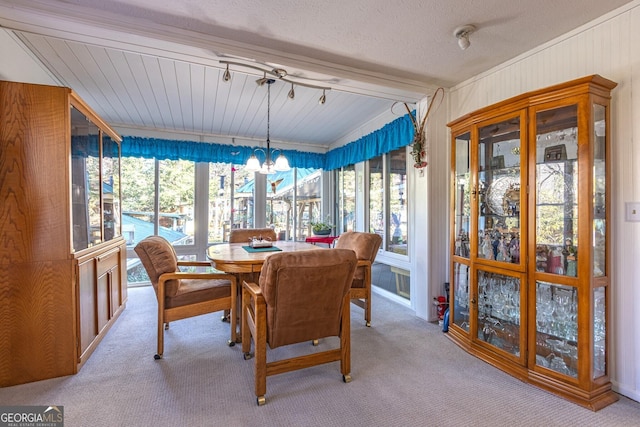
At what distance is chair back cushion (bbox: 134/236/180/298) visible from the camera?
7.36 ft

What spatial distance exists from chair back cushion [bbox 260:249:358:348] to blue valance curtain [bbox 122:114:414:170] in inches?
82.4

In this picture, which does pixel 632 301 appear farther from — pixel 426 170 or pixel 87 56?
pixel 87 56

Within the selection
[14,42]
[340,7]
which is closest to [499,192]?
[340,7]

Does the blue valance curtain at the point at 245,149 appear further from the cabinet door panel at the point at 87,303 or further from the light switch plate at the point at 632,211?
the cabinet door panel at the point at 87,303

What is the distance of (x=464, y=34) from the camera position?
2.05 m

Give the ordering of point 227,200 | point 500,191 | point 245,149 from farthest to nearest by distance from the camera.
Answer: point 227,200, point 245,149, point 500,191

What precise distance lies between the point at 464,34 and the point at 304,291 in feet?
6.80

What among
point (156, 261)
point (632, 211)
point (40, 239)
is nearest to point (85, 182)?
point (40, 239)

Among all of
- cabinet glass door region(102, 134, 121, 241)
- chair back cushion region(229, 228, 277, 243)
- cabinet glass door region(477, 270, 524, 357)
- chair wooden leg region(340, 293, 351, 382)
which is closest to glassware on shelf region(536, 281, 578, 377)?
cabinet glass door region(477, 270, 524, 357)

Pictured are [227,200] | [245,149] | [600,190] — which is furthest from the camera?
[227,200]

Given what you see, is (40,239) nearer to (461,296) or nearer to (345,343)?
(345,343)

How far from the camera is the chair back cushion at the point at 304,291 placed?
169 cm

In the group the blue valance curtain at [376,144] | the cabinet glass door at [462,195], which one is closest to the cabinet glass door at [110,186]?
the blue valance curtain at [376,144]

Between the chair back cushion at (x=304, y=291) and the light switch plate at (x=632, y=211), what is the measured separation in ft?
5.69
